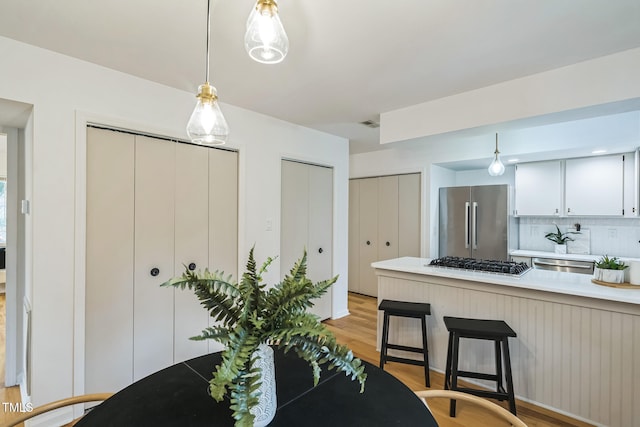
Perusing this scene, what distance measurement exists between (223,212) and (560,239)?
4270 mm

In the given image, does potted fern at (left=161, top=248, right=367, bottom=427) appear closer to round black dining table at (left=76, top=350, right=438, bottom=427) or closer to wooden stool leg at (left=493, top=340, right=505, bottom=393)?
round black dining table at (left=76, top=350, right=438, bottom=427)

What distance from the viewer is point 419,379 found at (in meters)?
2.51

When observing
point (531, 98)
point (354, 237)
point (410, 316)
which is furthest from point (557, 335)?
point (354, 237)

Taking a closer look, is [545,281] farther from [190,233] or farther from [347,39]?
[190,233]

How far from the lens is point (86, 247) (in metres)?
2.10

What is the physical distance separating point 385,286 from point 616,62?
7.75 ft

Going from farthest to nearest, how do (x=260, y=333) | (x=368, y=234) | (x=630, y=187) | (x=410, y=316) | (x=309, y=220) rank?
1. (x=368, y=234)
2. (x=309, y=220)
3. (x=630, y=187)
4. (x=410, y=316)
5. (x=260, y=333)

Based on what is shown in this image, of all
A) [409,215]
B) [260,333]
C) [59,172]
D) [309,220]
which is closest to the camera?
→ [260,333]

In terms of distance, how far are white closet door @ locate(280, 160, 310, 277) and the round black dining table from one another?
2200mm

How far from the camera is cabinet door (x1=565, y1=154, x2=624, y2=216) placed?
347 cm

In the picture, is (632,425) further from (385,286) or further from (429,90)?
(429,90)

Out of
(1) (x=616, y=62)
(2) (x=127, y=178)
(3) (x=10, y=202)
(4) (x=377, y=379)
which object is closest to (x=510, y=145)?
(1) (x=616, y=62)

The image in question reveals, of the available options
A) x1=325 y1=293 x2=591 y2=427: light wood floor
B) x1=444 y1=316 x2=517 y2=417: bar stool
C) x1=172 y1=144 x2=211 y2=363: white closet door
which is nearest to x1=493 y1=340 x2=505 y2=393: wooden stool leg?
x1=444 y1=316 x2=517 y2=417: bar stool

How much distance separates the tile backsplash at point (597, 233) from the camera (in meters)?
3.62
